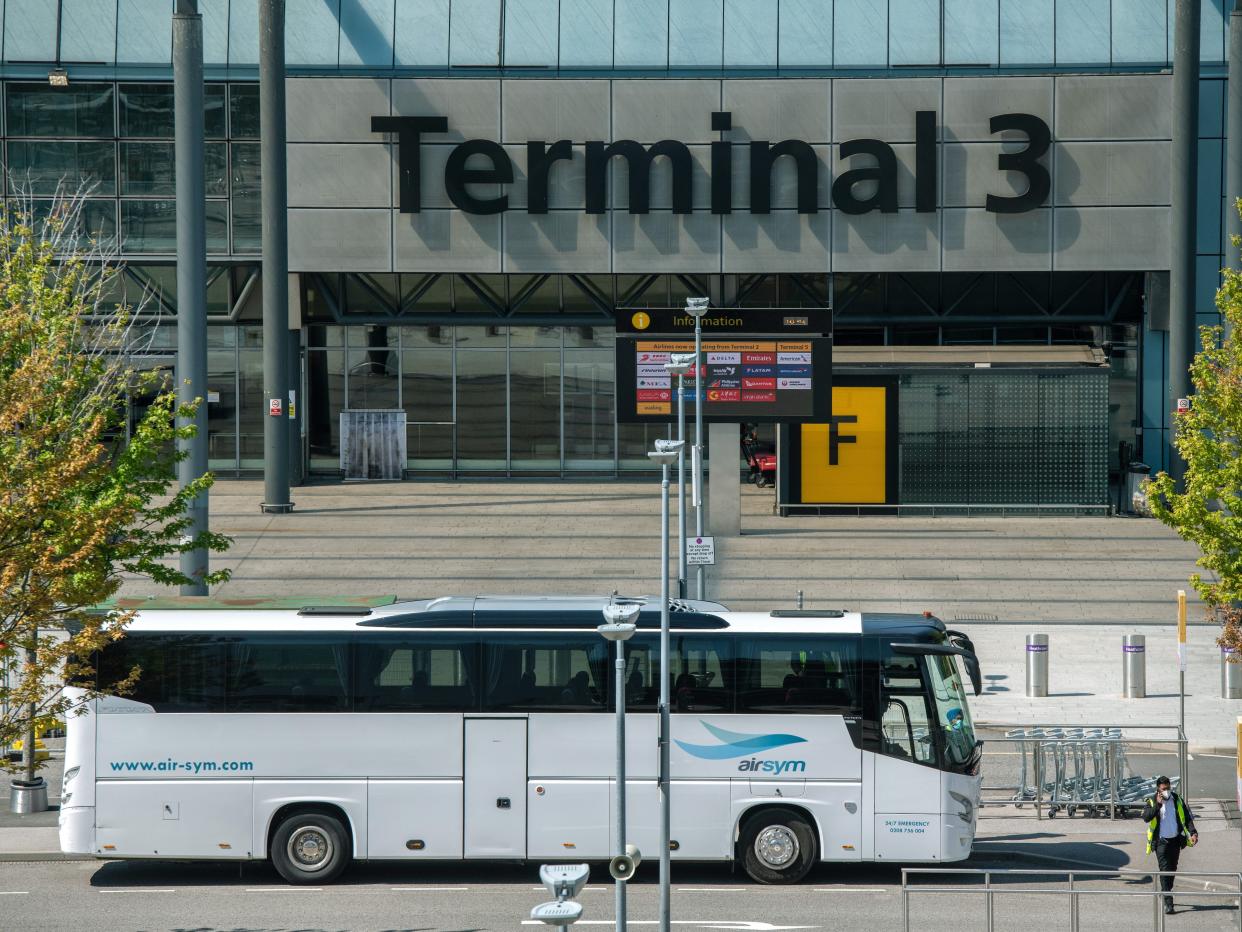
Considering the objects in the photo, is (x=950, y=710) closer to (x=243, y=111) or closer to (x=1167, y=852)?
(x=1167, y=852)

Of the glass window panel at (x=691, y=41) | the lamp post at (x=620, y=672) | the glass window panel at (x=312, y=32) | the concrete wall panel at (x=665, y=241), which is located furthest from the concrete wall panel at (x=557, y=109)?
the lamp post at (x=620, y=672)

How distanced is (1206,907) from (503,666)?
7.87 metres

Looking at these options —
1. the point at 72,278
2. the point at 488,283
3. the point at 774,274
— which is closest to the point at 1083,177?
the point at 774,274

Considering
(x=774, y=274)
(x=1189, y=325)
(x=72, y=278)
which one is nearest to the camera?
(x=72, y=278)

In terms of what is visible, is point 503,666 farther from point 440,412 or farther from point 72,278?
point 440,412

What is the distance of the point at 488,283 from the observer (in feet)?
148

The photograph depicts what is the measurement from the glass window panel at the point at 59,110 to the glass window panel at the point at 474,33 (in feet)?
30.7

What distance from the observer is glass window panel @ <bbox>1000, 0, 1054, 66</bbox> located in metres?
42.6

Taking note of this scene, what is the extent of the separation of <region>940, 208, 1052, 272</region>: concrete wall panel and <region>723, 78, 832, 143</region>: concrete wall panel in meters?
4.17

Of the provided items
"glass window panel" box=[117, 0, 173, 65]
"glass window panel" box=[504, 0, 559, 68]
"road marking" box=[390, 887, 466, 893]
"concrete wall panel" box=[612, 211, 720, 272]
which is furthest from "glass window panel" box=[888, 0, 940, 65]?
"road marking" box=[390, 887, 466, 893]

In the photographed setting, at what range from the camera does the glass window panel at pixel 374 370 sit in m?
45.6

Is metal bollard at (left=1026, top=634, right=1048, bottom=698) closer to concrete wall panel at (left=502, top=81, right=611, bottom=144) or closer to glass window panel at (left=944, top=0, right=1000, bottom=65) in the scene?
concrete wall panel at (left=502, top=81, right=611, bottom=144)

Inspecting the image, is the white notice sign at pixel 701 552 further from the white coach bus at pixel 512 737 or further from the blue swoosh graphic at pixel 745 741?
the blue swoosh graphic at pixel 745 741

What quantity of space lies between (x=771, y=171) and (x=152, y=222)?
54.8 feet
